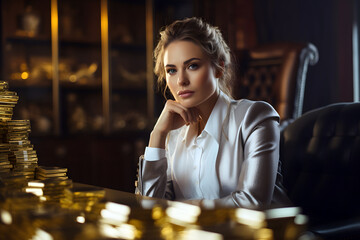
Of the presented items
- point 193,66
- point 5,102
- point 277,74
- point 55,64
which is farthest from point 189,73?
point 55,64

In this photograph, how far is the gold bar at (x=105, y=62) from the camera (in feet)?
16.7

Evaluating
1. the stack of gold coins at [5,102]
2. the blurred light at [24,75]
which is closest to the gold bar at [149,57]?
the blurred light at [24,75]

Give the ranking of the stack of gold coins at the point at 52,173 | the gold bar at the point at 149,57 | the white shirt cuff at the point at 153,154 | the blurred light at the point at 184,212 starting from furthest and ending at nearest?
the gold bar at the point at 149,57 → the white shirt cuff at the point at 153,154 → the stack of gold coins at the point at 52,173 → the blurred light at the point at 184,212

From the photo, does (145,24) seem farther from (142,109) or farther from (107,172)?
(107,172)

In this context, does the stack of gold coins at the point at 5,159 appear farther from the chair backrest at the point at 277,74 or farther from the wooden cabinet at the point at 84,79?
the wooden cabinet at the point at 84,79

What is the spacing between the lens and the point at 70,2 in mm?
Answer: 4969

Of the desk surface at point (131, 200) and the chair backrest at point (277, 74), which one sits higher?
the chair backrest at point (277, 74)

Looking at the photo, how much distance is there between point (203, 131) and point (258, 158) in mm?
286

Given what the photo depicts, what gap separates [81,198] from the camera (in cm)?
90

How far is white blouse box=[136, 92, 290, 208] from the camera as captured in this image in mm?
1621

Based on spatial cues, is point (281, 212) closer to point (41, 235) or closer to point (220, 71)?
point (41, 235)

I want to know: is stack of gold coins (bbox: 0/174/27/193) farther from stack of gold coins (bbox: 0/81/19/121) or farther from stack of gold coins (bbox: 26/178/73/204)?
stack of gold coins (bbox: 0/81/19/121)

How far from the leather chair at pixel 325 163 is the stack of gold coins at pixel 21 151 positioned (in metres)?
0.96

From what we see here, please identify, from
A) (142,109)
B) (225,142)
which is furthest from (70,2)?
(225,142)
